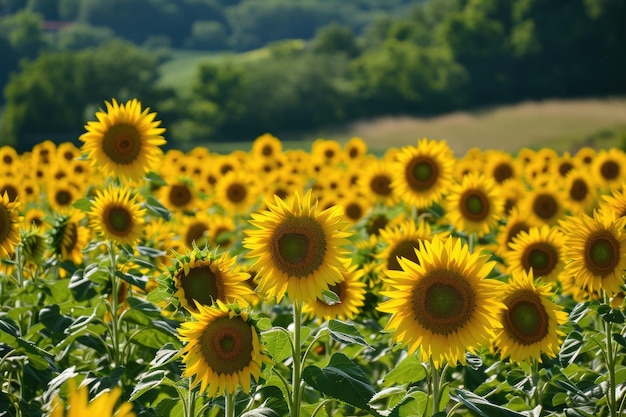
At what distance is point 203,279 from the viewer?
4.16 metres

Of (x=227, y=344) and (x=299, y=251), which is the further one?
(x=299, y=251)

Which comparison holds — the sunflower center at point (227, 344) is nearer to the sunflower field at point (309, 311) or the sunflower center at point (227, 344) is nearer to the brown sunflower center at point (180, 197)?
the sunflower field at point (309, 311)

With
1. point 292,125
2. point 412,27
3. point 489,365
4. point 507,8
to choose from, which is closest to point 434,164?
point 489,365

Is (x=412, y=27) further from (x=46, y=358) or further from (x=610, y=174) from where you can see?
(x=46, y=358)

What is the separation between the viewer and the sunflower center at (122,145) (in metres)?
5.96

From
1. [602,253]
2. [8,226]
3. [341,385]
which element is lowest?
[341,385]

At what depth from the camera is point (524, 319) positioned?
15.0ft

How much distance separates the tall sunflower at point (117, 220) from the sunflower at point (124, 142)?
482mm

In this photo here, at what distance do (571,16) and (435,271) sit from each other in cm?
4195

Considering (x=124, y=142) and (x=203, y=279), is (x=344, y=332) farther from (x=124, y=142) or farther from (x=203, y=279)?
(x=124, y=142)

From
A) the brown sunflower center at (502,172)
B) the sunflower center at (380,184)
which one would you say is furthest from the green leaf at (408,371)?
the brown sunflower center at (502,172)

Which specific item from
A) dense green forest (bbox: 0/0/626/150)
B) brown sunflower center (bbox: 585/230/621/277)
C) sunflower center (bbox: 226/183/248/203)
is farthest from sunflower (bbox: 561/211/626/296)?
dense green forest (bbox: 0/0/626/150)

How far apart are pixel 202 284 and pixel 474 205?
3692mm

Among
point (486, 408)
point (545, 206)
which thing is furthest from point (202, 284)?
point (545, 206)
